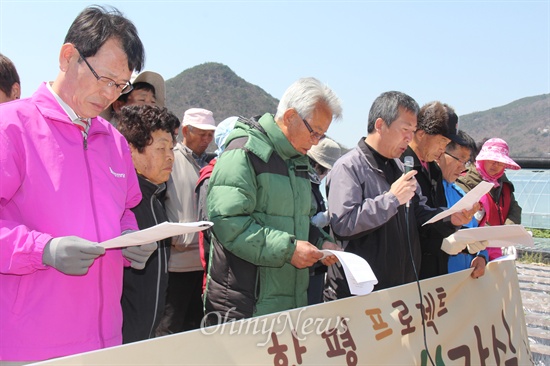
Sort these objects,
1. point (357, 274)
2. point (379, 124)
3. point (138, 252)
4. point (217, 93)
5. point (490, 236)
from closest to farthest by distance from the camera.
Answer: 1. point (138, 252)
2. point (357, 274)
3. point (490, 236)
4. point (379, 124)
5. point (217, 93)

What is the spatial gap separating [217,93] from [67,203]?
5658 centimetres

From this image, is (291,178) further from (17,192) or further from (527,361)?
(527,361)

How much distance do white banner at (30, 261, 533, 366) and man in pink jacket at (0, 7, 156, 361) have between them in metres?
0.22

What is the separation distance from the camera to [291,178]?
277cm

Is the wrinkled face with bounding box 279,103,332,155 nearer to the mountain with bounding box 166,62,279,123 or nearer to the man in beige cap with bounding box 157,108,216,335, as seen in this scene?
the man in beige cap with bounding box 157,108,216,335

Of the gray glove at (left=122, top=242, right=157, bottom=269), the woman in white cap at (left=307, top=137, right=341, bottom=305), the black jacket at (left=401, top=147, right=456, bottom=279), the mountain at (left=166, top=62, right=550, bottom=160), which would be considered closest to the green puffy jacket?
the woman in white cap at (left=307, top=137, right=341, bottom=305)

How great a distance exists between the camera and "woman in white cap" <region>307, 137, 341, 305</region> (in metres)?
3.25

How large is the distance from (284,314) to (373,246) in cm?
98

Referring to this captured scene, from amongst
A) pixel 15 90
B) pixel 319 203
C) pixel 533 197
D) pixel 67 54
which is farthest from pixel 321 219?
pixel 533 197

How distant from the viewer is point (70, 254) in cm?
169

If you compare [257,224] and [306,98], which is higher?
[306,98]

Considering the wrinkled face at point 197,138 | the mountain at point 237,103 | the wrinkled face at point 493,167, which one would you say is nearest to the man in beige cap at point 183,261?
the wrinkled face at point 197,138

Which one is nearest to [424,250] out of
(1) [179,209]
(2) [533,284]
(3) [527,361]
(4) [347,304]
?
(3) [527,361]

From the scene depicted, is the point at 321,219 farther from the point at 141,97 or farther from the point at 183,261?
the point at 141,97
